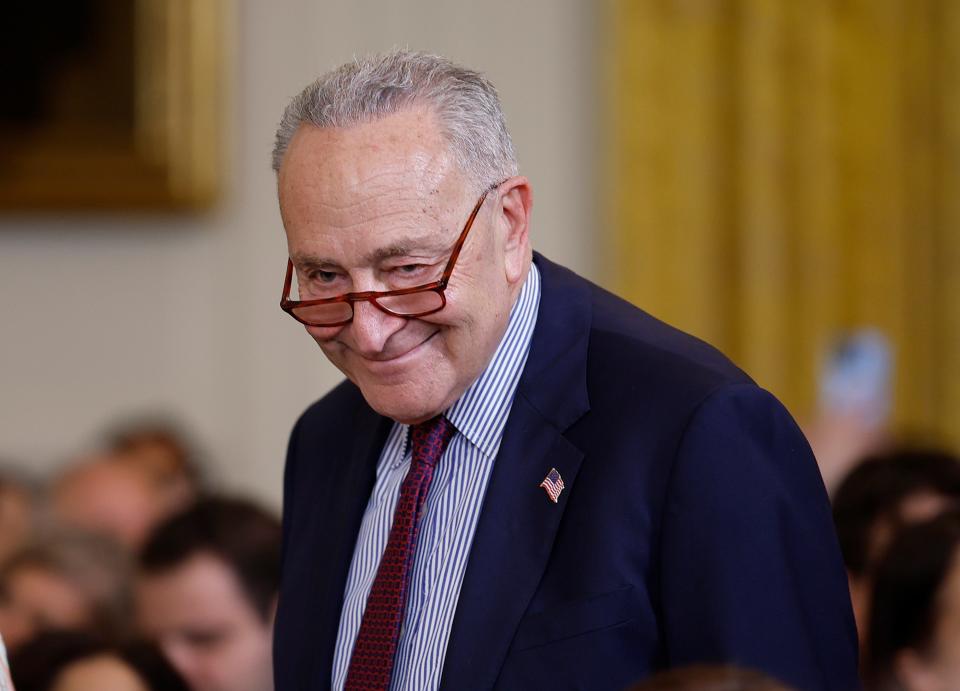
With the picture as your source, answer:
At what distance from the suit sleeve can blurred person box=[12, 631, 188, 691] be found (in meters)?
1.43

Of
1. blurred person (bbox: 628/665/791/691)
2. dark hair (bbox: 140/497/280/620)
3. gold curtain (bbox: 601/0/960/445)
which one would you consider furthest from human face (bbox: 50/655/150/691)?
gold curtain (bbox: 601/0/960/445)

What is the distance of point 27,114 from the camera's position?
7.12m

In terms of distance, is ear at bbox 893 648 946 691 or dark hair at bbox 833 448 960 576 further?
dark hair at bbox 833 448 960 576

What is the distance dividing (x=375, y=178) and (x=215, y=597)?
1.96m

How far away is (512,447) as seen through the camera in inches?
78.4

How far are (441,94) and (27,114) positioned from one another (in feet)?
18.6

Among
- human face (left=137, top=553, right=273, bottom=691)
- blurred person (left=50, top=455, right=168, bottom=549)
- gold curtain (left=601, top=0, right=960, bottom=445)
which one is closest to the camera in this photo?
human face (left=137, top=553, right=273, bottom=691)

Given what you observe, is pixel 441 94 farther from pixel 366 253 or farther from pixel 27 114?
pixel 27 114

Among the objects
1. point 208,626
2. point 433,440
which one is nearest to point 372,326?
point 433,440

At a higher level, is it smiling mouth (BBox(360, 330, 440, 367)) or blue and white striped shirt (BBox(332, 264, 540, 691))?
smiling mouth (BBox(360, 330, 440, 367))

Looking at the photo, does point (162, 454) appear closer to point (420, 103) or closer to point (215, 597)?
point (215, 597)

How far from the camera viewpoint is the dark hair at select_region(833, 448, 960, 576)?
11.8 ft

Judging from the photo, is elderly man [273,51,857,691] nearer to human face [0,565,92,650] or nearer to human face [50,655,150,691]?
human face [50,655,150,691]

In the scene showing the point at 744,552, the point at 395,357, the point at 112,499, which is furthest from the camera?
the point at 112,499
